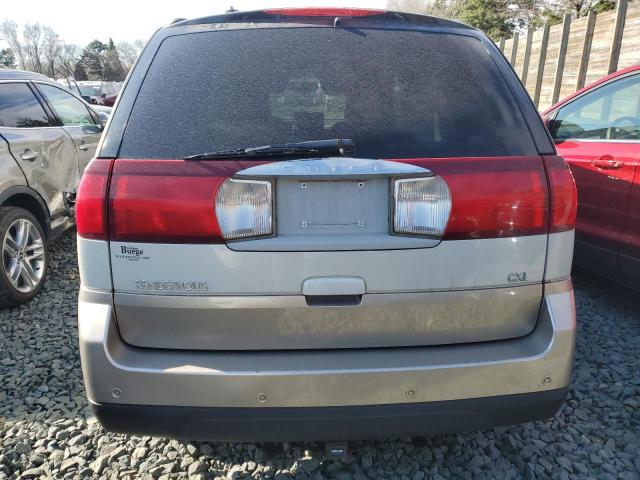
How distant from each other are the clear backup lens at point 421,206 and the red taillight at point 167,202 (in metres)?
0.55

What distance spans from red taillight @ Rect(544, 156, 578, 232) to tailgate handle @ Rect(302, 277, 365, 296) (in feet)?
2.33

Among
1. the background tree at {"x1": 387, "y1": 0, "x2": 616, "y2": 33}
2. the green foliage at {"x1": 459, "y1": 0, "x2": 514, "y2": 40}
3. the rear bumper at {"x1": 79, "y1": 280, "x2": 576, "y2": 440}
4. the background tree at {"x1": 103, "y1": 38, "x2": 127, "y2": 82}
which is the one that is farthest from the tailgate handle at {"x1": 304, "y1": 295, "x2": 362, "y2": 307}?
the background tree at {"x1": 103, "y1": 38, "x2": 127, "y2": 82}

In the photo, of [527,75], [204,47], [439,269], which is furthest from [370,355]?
[527,75]

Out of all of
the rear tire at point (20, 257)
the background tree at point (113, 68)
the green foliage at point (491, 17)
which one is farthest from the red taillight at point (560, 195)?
the background tree at point (113, 68)

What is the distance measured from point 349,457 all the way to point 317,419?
2.29 ft

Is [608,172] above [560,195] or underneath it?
underneath

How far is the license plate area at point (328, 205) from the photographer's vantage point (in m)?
1.63

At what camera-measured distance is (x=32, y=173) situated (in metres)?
4.14

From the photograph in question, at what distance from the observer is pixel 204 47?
193 centimetres

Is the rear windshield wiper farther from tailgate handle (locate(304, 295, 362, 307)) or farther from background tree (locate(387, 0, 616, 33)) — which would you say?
background tree (locate(387, 0, 616, 33))

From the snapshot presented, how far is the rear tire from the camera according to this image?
378 cm

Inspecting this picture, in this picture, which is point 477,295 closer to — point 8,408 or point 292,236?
point 292,236

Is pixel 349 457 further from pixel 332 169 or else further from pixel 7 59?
pixel 7 59

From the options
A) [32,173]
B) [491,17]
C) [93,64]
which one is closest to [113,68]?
[93,64]
